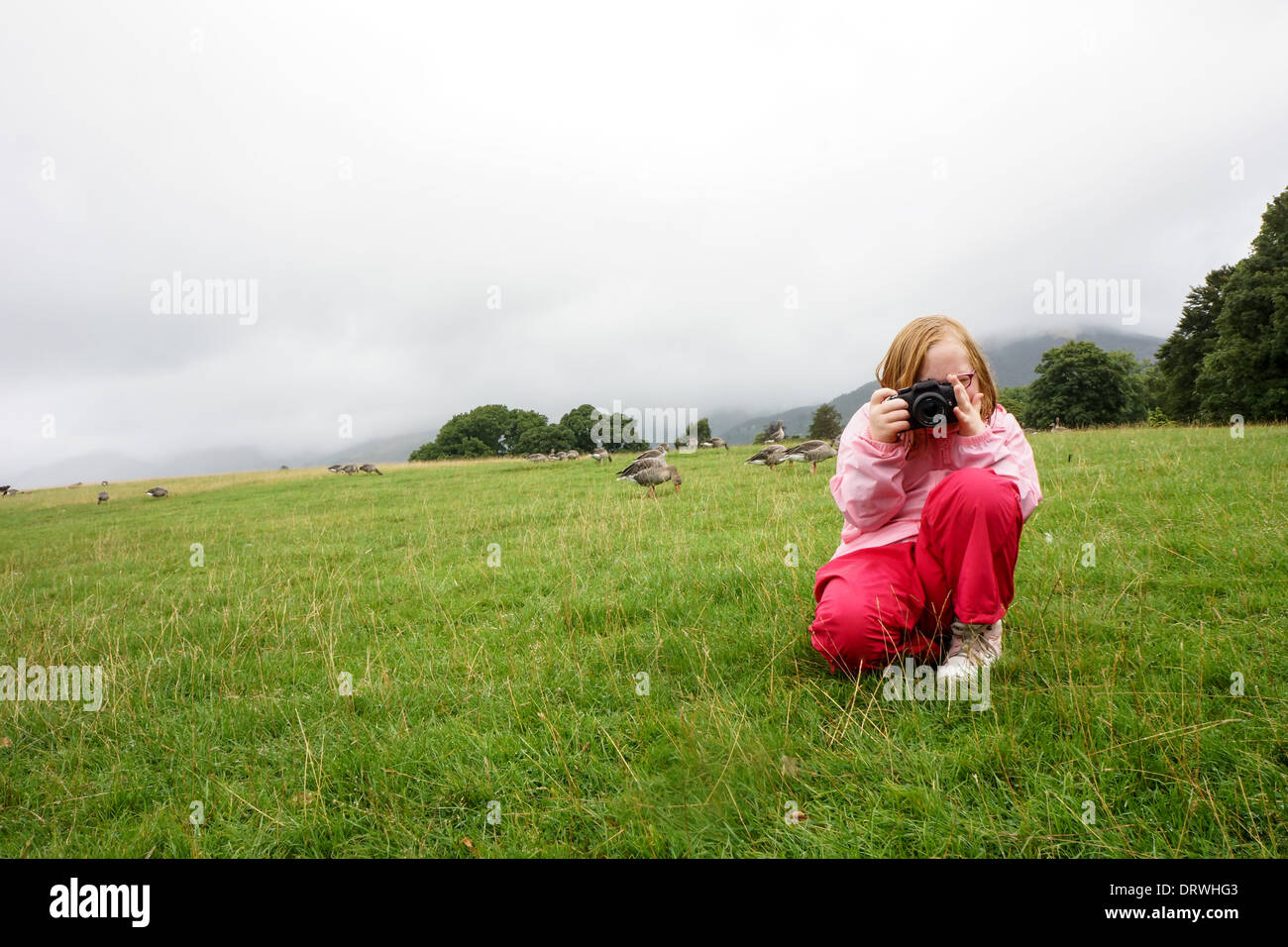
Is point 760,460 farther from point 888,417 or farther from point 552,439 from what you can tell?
point 552,439

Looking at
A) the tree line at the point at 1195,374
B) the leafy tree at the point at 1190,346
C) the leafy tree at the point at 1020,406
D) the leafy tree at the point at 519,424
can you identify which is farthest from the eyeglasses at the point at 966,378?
the leafy tree at the point at 519,424

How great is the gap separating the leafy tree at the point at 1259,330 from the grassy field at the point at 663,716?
29.7 metres

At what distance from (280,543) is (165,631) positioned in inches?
188

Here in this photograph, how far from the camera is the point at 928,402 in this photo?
258cm

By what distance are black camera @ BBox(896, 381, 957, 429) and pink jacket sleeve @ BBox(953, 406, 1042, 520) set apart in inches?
11.8

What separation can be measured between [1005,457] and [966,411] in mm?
362

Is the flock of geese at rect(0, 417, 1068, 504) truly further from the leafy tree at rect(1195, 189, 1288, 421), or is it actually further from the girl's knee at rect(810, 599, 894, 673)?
the leafy tree at rect(1195, 189, 1288, 421)

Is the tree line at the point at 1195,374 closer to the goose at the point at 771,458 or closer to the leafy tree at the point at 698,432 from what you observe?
the leafy tree at the point at 698,432

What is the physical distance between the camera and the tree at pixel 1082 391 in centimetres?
5278

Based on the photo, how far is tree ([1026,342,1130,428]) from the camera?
52781mm

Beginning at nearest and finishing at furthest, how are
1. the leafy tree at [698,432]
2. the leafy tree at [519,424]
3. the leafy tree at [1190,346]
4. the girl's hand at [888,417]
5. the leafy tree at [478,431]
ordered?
the girl's hand at [888,417]
the leafy tree at [698,432]
the leafy tree at [1190,346]
the leafy tree at [519,424]
the leafy tree at [478,431]

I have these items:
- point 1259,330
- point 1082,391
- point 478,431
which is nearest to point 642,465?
point 1259,330

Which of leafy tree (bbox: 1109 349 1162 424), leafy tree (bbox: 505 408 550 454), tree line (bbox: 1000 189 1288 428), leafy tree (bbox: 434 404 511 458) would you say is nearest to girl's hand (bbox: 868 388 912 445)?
tree line (bbox: 1000 189 1288 428)
